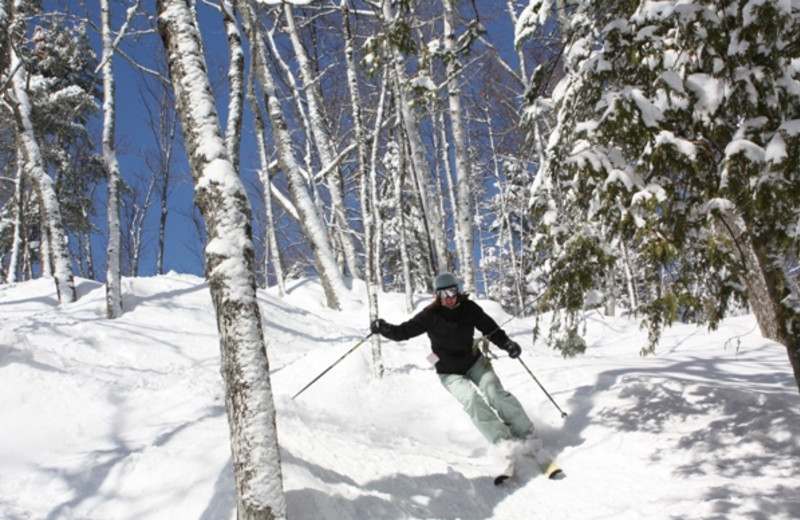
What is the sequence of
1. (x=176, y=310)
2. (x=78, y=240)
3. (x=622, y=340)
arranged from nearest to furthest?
(x=176, y=310) < (x=622, y=340) < (x=78, y=240)

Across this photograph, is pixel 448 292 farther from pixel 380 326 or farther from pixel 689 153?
pixel 689 153

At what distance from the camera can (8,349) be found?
5473 mm

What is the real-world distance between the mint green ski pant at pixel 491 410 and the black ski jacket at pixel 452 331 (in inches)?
7.1

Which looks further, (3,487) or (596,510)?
(596,510)

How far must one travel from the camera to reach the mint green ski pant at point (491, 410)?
15.4 ft

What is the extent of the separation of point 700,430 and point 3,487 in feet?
17.7

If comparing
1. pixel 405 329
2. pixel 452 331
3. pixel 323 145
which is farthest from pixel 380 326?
pixel 323 145

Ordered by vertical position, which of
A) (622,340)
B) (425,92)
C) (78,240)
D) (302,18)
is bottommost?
(622,340)

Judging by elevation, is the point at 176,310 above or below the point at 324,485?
above

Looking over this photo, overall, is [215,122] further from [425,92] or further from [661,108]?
[425,92]

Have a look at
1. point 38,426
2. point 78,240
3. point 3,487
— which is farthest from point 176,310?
point 78,240

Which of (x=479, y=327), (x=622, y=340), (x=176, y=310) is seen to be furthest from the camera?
(x=622, y=340)

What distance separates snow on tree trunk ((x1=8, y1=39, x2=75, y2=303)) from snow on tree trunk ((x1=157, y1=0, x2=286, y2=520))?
8214 millimetres

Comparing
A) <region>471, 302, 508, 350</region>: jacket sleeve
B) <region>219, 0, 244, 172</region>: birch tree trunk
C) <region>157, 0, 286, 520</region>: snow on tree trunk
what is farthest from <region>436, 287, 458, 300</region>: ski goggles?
<region>219, 0, 244, 172</region>: birch tree trunk
